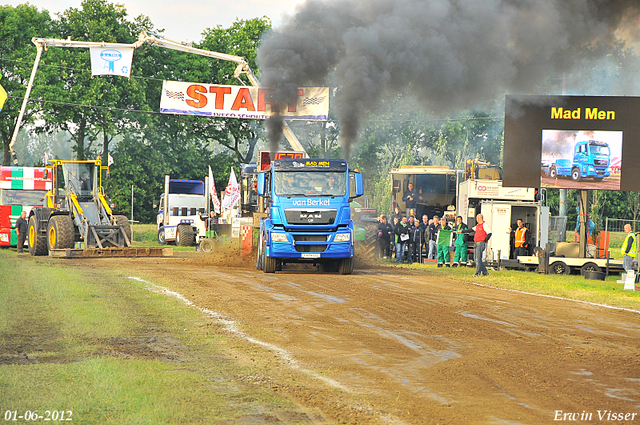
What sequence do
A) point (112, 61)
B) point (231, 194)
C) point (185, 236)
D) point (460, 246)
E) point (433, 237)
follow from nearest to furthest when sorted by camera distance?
point (460, 246) < point (433, 237) < point (231, 194) < point (112, 61) < point (185, 236)

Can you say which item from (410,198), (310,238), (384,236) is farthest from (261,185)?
(410,198)

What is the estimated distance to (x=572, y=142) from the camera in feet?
73.4

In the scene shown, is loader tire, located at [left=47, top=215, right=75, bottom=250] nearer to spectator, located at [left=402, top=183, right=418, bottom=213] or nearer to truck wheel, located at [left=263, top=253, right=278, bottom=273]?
truck wheel, located at [left=263, top=253, right=278, bottom=273]

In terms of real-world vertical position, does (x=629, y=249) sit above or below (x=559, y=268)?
above

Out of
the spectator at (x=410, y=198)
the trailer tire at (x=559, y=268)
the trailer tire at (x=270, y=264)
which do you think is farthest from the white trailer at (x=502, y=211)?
the trailer tire at (x=270, y=264)

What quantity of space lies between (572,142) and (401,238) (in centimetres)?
677

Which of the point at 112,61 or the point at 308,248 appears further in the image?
the point at 112,61

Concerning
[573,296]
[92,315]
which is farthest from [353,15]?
[92,315]

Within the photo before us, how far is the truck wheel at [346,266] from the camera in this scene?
19969 mm

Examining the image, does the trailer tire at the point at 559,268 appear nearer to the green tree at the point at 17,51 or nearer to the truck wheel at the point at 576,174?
the truck wheel at the point at 576,174

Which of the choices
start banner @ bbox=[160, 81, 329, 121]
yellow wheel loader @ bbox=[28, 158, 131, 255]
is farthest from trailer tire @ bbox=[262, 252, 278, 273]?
start banner @ bbox=[160, 81, 329, 121]

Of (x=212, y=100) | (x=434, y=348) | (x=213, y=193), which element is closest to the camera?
(x=434, y=348)

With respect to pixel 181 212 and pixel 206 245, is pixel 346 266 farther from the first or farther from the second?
Answer: pixel 181 212

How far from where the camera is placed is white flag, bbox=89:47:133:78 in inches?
1414
